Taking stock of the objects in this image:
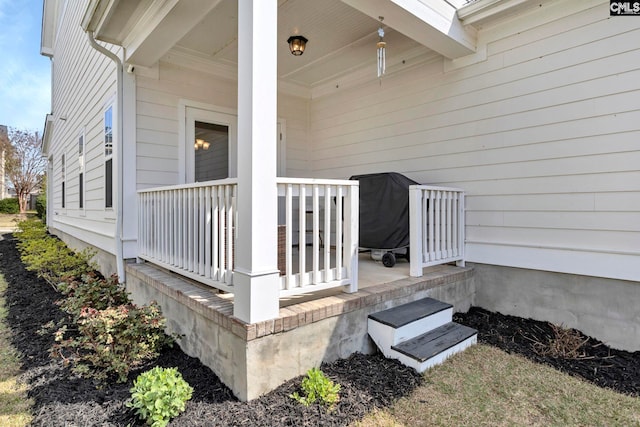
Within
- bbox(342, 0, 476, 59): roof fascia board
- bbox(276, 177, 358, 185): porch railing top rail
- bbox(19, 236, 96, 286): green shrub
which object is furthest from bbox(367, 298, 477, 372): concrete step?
bbox(19, 236, 96, 286): green shrub

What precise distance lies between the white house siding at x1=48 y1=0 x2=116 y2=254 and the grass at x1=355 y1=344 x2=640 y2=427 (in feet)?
14.3

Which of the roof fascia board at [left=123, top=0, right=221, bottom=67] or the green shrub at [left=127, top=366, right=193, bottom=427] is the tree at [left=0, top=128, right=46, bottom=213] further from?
the green shrub at [left=127, top=366, right=193, bottom=427]

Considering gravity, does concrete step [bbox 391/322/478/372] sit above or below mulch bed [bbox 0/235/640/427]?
above

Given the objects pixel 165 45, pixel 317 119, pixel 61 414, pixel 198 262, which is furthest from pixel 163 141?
pixel 61 414

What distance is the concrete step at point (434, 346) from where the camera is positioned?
2.58m

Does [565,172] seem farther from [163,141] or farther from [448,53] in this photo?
[163,141]

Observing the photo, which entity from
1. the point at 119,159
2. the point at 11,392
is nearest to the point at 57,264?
the point at 119,159

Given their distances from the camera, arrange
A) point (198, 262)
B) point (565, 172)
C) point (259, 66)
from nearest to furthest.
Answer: point (259, 66) → point (198, 262) → point (565, 172)

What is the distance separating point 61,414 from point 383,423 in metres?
1.93

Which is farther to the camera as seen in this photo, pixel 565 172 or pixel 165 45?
pixel 165 45

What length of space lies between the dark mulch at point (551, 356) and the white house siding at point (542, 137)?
60cm

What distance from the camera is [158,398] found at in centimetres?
198

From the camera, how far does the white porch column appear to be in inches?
87.4

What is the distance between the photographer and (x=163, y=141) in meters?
4.48
